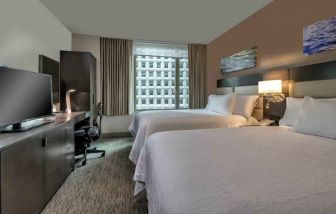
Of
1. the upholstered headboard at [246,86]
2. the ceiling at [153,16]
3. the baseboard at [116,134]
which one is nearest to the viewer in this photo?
the ceiling at [153,16]

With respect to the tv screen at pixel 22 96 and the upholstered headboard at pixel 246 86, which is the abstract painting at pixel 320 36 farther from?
the tv screen at pixel 22 96

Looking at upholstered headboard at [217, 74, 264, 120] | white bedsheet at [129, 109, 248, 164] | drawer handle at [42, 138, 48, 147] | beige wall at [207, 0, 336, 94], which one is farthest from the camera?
upholstered headboard at [217, 74, 264, 120]

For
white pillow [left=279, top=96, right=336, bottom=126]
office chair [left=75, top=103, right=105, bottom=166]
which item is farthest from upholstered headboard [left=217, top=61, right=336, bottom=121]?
office chair [left=75, top=103, right=105, bottom=166]

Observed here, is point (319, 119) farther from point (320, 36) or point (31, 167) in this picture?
point (31, 167)

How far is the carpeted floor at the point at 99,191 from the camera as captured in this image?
1.97m

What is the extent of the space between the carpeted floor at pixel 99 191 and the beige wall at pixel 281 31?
2.70 m

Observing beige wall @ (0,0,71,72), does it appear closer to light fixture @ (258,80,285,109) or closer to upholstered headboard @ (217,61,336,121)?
light fixture @ (258,80,285,109)

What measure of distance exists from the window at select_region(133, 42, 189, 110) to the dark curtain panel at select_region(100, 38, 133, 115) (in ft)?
1.18

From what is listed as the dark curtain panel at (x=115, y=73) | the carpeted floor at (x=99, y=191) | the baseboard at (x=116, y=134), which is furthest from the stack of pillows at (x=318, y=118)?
the baseboard at (x=116, y=134)

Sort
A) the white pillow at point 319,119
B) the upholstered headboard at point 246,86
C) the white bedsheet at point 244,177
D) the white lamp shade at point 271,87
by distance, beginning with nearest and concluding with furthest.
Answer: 1. the white bedsheet at point 244,177
2. the white pillow at point 319,119
3. the white lamp shade at point 271,87
4. the upholstered headboard at point 246,86

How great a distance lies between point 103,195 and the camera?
7.28 ft

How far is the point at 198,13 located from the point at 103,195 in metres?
3.21

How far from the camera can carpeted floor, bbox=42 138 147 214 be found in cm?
197

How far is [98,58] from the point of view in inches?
194
